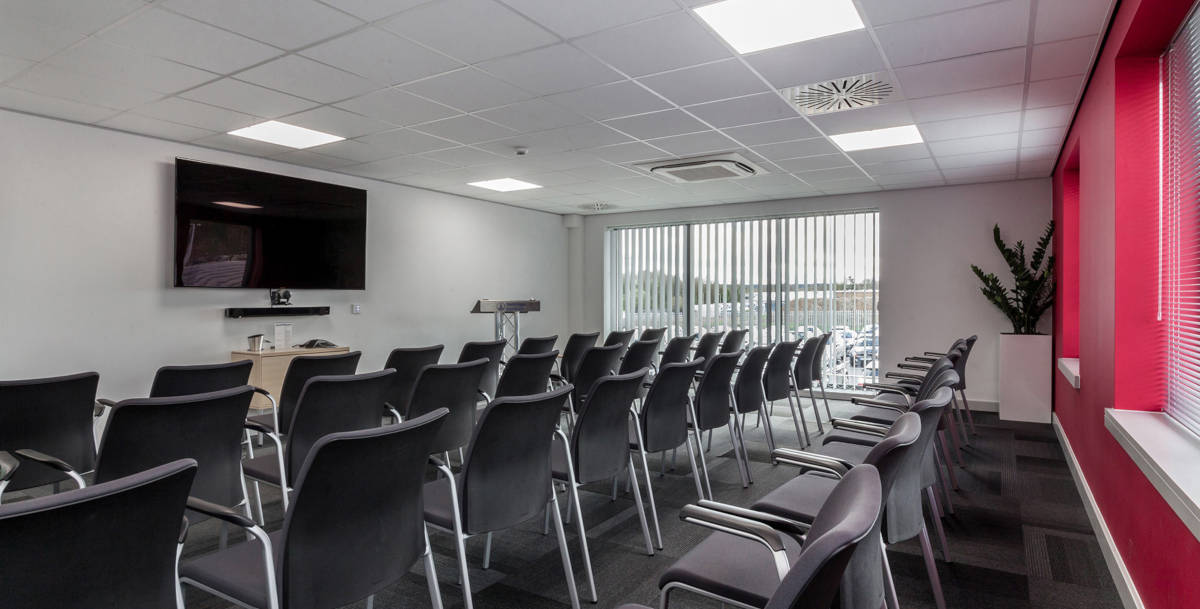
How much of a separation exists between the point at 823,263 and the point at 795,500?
Result: 638 centimetres

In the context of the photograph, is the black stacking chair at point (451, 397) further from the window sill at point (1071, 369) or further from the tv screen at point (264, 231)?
the window sill at point (1071, 369)

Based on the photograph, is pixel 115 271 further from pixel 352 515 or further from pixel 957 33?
→ pixel 957 33

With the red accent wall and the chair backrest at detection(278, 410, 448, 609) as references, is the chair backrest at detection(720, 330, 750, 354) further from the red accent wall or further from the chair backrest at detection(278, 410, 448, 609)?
the chair backrest at detection(278, 410, 448, 609)

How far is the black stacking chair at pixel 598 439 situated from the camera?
104 inches

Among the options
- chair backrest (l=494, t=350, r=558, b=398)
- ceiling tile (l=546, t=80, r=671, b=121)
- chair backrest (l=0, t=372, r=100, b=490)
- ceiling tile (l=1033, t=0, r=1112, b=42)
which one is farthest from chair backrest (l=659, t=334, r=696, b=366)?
chair backrest (l=0, t=372, r=100, b=490)

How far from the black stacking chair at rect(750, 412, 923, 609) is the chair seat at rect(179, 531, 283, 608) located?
4.64 feet

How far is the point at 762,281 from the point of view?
859 cm

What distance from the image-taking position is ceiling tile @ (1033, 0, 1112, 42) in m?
2.92

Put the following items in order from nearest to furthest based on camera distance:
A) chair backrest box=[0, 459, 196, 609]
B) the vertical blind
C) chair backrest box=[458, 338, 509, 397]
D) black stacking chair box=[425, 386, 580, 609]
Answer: chair backrest box=[0, 459, 196, 609]
black stacking chair box=[425, 386, 580, 609]
the vertical blind
chair backrest box=[458, 338, 509, 397]

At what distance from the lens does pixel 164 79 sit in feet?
12.9

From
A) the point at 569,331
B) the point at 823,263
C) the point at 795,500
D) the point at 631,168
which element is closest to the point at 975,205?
the point at 823,263

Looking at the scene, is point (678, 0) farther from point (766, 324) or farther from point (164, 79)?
point (766, 324)

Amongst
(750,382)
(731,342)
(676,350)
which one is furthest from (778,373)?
(731,342)

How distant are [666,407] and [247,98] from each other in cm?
350
